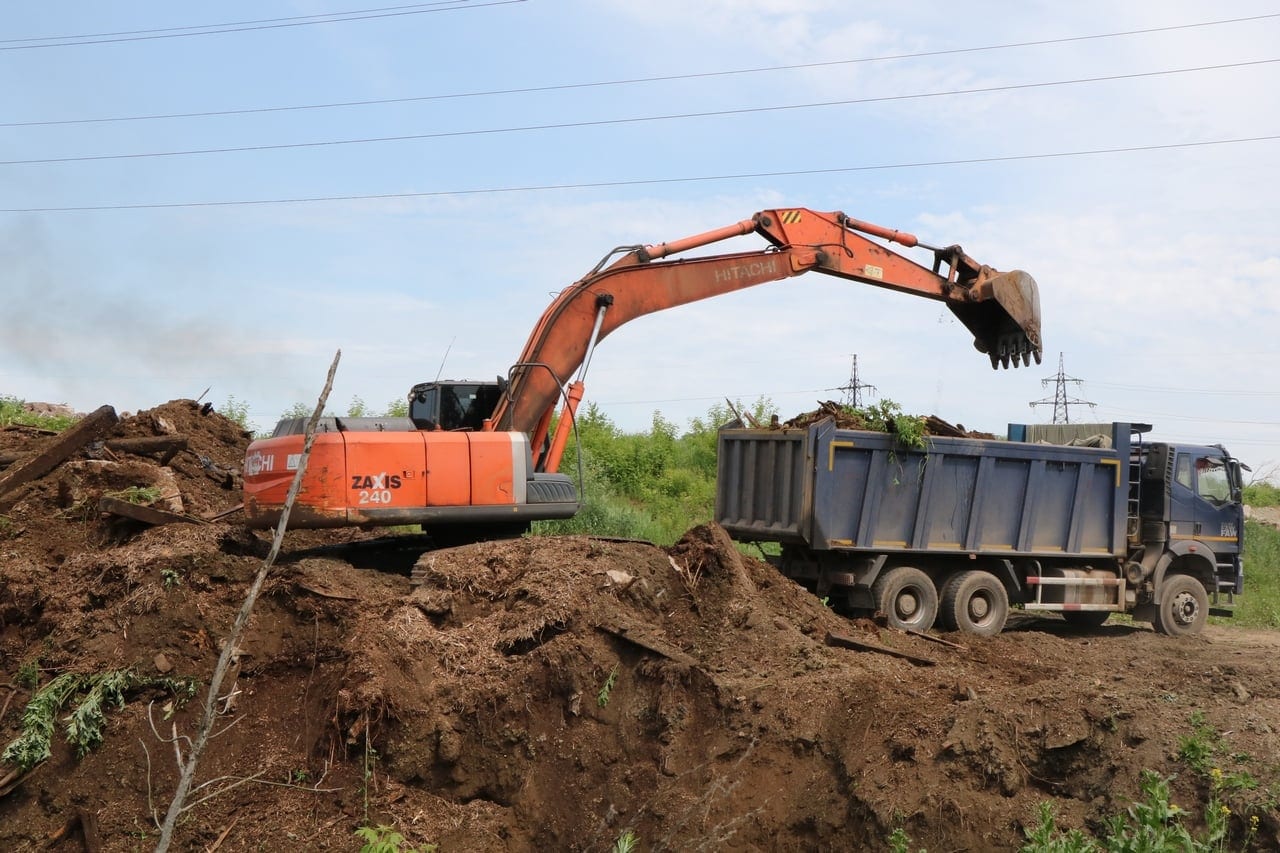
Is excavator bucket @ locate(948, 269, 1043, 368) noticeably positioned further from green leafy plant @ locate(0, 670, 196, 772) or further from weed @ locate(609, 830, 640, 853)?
green leafy plant @ locate(0, 670, 196, 772)

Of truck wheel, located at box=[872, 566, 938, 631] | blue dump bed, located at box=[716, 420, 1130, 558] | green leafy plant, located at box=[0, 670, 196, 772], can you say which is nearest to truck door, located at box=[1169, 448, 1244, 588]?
blue dump bed, located at box=[716, 420, 1130, 558]

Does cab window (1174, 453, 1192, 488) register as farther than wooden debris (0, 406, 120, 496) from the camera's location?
Yes

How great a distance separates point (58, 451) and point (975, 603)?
10.4 metres

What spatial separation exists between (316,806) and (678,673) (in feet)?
8.54

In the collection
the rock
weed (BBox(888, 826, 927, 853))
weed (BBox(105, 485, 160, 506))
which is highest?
weed (BBox(105, 485, 160, 506))

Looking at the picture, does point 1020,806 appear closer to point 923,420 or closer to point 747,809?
point 747,809

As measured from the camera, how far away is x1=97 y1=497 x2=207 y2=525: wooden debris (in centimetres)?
1056

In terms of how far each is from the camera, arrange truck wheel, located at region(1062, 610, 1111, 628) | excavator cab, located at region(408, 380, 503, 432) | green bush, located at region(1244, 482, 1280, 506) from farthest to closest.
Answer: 1. green bush, located at region(1244, 482, 1280, 506)
2. truck wheel, located at region(1062, 610, 1111, 628)
3. excavator cab, located at region(408, 380, 503, 432)

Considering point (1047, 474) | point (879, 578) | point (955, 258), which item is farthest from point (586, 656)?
point (955, 258)

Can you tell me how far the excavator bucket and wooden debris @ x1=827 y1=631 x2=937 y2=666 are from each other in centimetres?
554

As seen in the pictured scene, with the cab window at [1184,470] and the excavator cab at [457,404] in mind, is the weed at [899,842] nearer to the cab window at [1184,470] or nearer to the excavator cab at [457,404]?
the excavator cab at [457,404]

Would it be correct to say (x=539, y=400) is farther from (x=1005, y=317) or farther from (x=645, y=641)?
(x=1005, y=317)

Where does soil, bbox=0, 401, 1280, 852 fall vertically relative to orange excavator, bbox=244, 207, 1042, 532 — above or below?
below

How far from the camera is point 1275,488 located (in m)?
45.5
